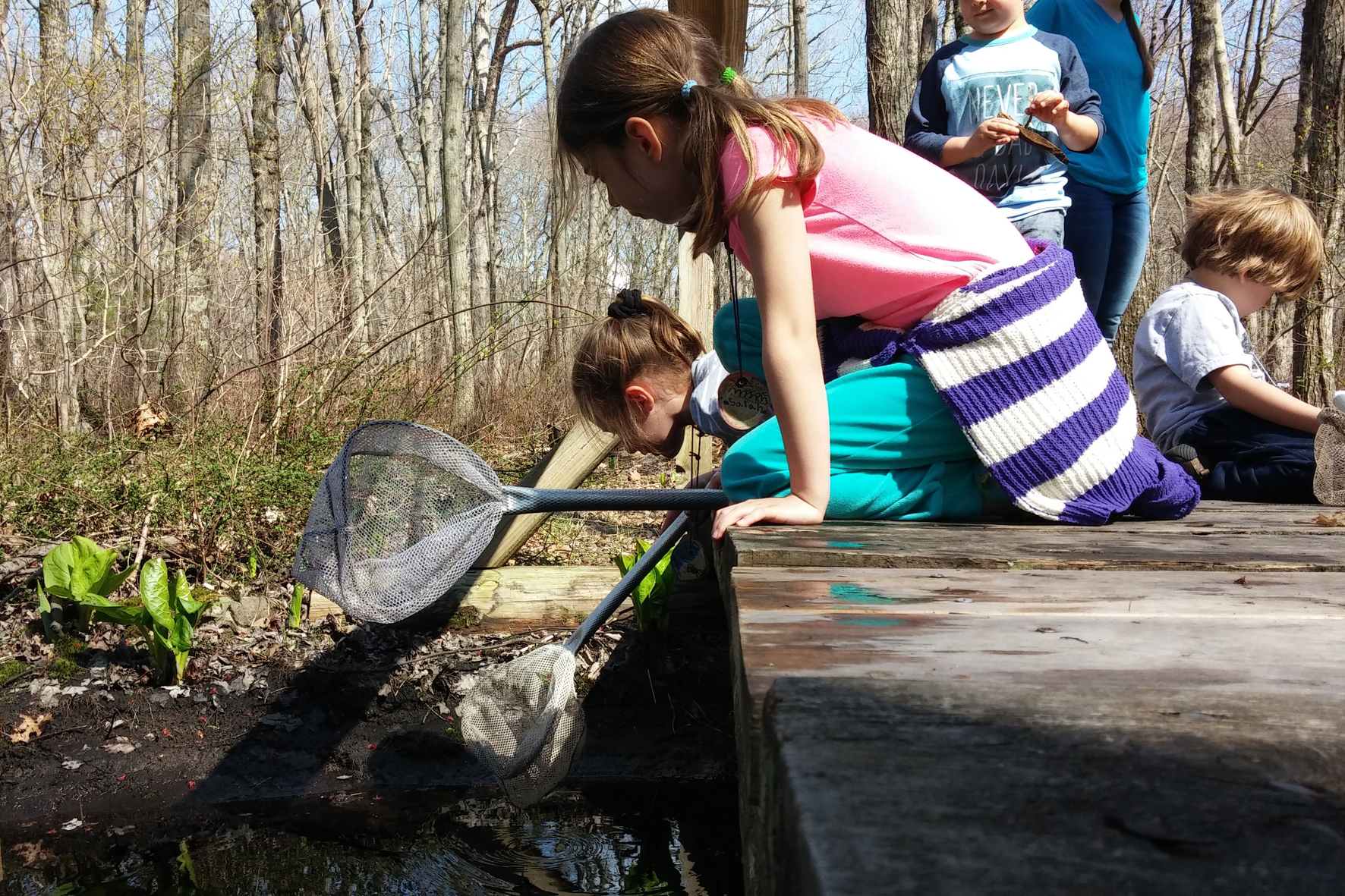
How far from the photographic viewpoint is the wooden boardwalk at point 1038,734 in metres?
0.49

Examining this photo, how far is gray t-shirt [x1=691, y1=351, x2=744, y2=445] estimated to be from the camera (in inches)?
112

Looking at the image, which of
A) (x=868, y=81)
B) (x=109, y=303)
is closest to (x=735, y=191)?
(x=868, y=81)

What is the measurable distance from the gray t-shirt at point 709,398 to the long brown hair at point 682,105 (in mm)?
751

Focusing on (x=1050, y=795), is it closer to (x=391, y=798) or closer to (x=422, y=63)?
(x=391, y=798)

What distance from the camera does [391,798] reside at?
3289 mm

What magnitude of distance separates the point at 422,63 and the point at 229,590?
1777cm

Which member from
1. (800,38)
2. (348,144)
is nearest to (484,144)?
(800,38)

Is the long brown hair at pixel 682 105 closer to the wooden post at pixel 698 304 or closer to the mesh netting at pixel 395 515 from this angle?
the mesh netting at pixel 395 515

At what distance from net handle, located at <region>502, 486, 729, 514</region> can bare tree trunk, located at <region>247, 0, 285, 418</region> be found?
2.73m

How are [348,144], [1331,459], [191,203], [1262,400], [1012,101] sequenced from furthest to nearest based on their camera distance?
[348,144] < [191,203] < [1012,101] < [1262,400] < [1331,459]

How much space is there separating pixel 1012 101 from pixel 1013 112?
0.04 meters

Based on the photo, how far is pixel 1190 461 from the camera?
3178 mm

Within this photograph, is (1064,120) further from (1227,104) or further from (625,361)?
(1227,104)

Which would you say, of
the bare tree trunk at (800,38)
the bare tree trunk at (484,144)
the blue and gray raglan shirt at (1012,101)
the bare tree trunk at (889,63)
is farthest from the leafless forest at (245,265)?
the bare tree trunk at (800,38)
